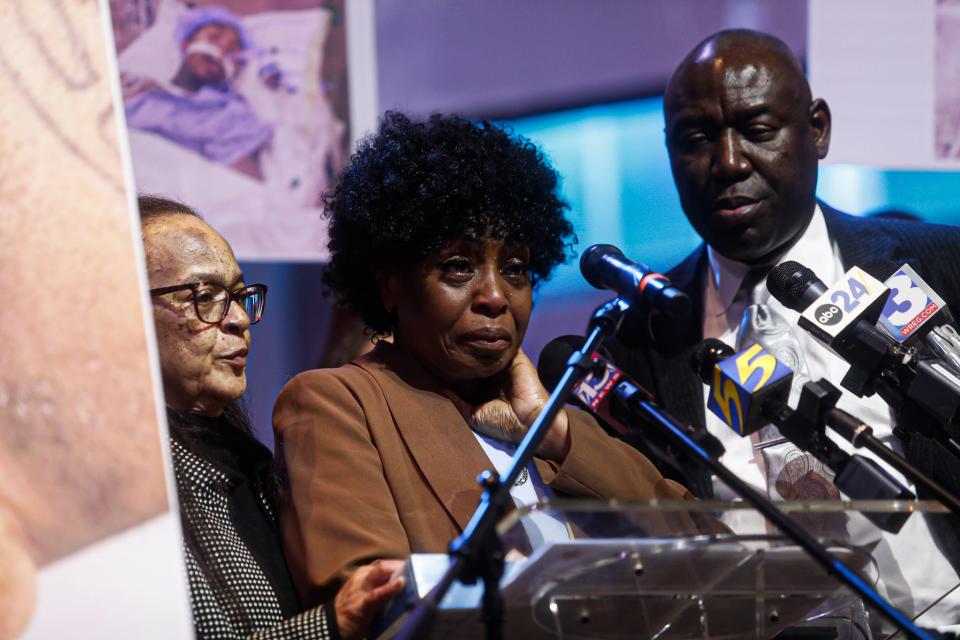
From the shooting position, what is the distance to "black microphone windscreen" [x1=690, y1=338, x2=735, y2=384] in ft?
6.98

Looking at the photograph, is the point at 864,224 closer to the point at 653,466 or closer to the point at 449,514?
the point at 653,466

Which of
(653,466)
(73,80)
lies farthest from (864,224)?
(73,80)

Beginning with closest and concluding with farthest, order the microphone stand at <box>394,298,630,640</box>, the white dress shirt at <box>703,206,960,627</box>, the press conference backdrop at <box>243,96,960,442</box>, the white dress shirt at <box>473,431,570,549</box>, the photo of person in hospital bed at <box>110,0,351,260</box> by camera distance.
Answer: the microphone stand at <box>394,298,630,640</box>
the white dress shirt at <box>703,206,960,627</box>
the white dress shirt at <box>473,431,570,549</box>
the photo of person in hospital bed at <box>110,0,351,260</box>
the press conference backdrop at <box>243,96,960,442</box>

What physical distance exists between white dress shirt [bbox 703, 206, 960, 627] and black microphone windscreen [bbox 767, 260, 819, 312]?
1.38ft

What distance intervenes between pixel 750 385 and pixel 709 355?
0.16 meters

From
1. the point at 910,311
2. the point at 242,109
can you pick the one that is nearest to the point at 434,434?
the point at 910,311

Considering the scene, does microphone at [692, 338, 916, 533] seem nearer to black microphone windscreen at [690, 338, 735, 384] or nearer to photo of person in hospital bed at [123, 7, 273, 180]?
black microphone windscreen at [690, 338, 735, 384]

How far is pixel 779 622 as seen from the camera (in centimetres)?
210

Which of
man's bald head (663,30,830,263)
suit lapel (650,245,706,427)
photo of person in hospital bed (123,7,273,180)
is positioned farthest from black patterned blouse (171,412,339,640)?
photo of person in hospital bed (123,7,273,180)

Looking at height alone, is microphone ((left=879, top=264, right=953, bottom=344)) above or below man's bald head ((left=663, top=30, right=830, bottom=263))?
below

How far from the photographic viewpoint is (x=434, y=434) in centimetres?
256

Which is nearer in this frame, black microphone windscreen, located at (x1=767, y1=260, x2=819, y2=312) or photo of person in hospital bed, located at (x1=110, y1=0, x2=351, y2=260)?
black microphone windscreen, located at (x1=767, y1=260, x2=819, y2=312)

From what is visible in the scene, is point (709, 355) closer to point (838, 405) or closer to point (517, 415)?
point (517, 415)

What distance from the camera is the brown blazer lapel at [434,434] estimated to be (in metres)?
2.47
